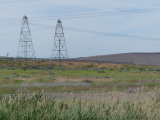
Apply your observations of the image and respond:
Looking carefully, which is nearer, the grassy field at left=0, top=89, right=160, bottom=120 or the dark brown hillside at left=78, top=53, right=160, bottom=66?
the grassy field at left=0, top=89, right=160, bottom=120

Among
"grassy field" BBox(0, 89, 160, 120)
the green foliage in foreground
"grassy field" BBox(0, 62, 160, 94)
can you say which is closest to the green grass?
"grassy field" BBox(0, 62, 160, 94)

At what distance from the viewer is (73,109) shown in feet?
37.2

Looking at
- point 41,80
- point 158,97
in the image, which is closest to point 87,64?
point 41,80

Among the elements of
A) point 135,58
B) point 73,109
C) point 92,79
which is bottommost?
point 92,79

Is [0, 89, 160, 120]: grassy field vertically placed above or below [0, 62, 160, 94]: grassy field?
above

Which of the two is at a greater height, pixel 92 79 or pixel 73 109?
pixel 73 109

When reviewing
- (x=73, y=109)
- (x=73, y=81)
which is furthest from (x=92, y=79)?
(x=73, y=109)

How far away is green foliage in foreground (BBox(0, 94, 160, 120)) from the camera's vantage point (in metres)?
10.5

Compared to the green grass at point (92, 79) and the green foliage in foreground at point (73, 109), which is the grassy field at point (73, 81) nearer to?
the green grass at point (92, 79)

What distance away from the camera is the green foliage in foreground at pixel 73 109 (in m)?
10.5

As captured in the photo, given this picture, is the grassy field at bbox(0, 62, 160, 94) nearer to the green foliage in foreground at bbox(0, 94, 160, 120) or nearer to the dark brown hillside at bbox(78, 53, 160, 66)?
the green foliage in foreground at bbox(0, 94, 160, 120)

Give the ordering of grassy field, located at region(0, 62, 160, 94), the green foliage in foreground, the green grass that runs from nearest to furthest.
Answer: the green foliage in foreground, grassy field, located at region(0, 62, 160, 94), the green grass

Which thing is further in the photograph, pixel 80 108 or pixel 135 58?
pixel 135 58

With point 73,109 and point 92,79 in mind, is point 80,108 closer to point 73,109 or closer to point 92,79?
point 73,109
